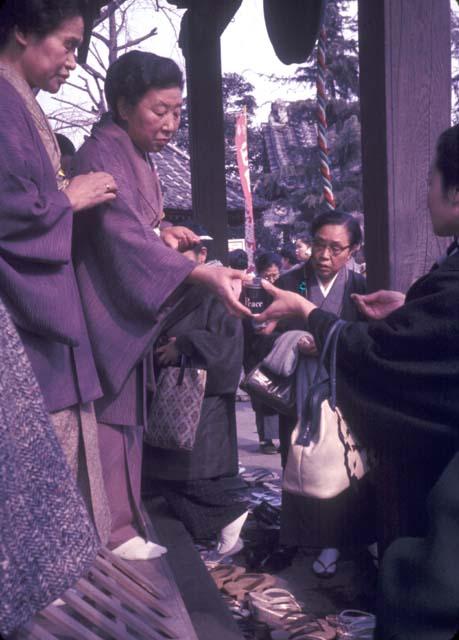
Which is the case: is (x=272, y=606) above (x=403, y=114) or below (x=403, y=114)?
below

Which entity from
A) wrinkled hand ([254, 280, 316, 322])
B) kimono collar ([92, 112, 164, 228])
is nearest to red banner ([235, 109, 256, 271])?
kimono collar ([92, 112, 164, 228])

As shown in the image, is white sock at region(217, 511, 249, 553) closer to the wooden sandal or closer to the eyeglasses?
the wooden sandal

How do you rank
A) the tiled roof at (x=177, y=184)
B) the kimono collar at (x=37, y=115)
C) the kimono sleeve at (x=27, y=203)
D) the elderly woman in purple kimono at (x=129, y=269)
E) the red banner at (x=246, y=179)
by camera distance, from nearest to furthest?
1. the kimono sleeve at (x=27, y=203)
2. the kimono collar at (x=37, y=115)
3. the elderly woman in purple kimono at (x=129, y=269)
4. the red banner at (x=246, y=179)
5. the tiled roof at (x=177, y=184)

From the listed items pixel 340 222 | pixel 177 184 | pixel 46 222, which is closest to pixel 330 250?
pixel 340 222

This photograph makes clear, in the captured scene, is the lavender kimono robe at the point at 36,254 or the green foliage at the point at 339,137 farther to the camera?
the green foliage at the point at 339,137

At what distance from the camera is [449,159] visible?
85.0 inches

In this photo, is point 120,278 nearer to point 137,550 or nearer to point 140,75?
point 140,75

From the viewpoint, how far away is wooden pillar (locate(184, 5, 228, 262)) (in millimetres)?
4840

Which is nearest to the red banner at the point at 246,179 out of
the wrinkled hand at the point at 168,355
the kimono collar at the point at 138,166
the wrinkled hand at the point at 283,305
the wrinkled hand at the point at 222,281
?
the wrinkled hand at the point at 168,355

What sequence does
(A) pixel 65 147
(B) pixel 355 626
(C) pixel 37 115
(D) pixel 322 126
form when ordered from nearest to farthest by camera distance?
(C) pixel 37 115 < (B) pixel 355 626 < (D) pixel 322 126 < (A) pixel 65 147

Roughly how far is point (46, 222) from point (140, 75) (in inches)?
38.3

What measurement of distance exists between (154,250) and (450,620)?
1.48 m

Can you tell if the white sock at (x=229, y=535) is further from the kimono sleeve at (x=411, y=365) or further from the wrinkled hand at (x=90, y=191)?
the wrinkled hand at (x=90, y=191)

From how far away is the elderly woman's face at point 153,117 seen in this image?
2.80m
